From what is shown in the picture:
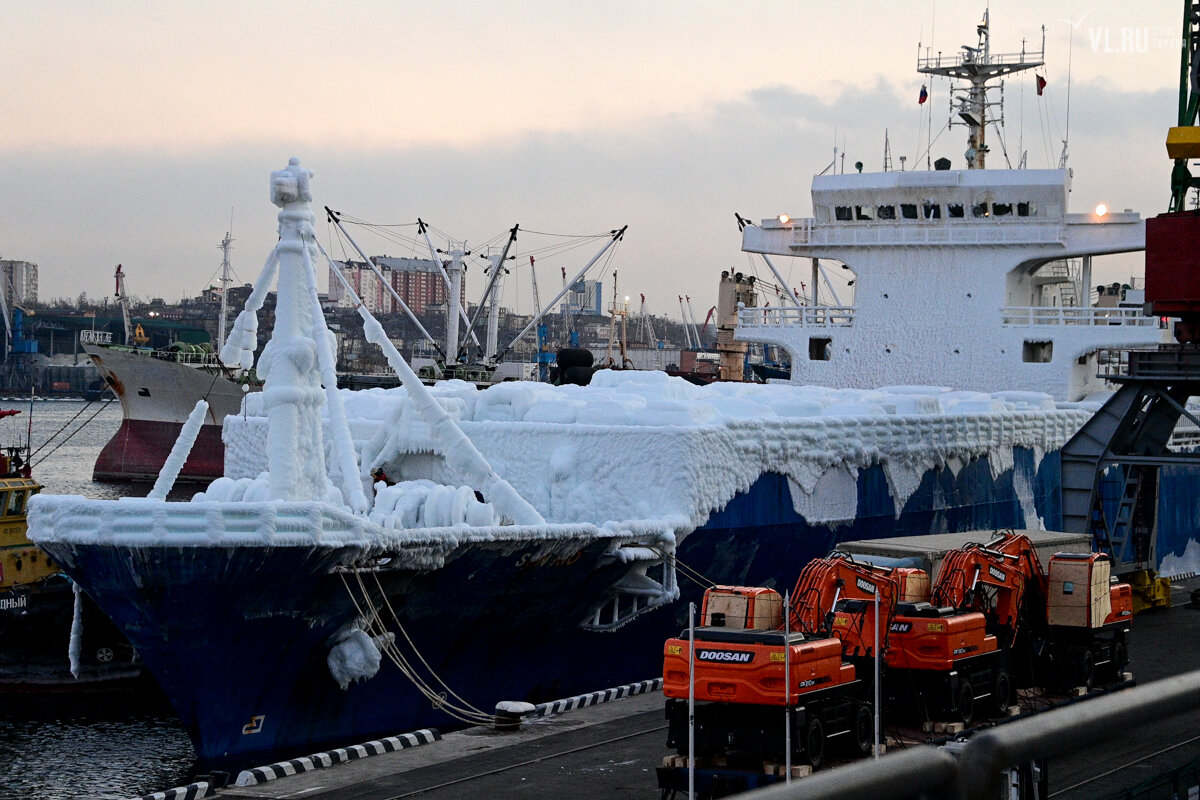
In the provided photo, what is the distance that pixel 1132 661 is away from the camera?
2022 centimetres

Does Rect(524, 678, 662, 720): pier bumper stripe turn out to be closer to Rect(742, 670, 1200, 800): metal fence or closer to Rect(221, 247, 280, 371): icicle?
Rect(221, 247, 280, 371): icicle

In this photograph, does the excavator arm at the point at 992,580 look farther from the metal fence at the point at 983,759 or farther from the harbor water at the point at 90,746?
the metal fence at the point at 983,759

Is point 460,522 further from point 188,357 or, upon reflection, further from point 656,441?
point 188,357

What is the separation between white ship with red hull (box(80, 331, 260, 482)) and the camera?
2950 inches

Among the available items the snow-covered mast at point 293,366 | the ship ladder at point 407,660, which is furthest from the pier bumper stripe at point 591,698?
the snow-covered mast at point 293,366

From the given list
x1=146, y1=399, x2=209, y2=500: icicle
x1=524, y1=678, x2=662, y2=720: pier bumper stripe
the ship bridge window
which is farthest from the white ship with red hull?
x1=524, y1=678, x2=662, y2=720: pier bumper stripe

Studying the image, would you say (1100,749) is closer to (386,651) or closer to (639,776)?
(639,776)

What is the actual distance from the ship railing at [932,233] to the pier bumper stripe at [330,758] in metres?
19.0

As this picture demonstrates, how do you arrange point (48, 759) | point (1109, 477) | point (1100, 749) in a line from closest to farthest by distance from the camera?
point (1100, 749)
point (48, 759)
point (1109, 477)

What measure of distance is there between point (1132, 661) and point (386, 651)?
1034 cm

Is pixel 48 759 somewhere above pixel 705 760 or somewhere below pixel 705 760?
below

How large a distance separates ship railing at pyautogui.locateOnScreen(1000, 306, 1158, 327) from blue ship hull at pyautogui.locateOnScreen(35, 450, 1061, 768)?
35.8 feet

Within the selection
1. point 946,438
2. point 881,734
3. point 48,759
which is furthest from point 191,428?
point 946,438

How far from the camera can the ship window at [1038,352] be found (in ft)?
103
